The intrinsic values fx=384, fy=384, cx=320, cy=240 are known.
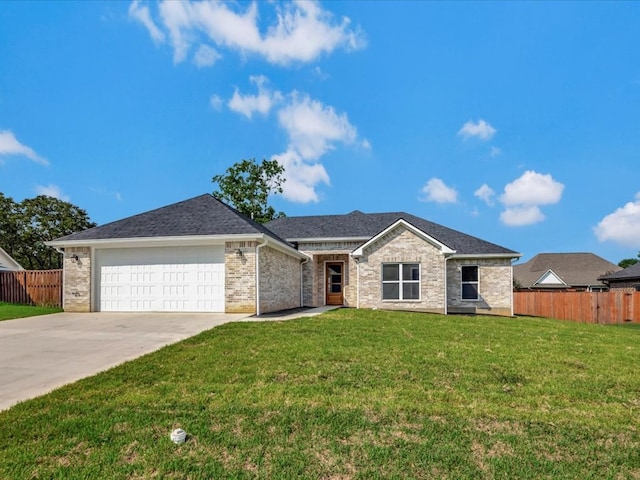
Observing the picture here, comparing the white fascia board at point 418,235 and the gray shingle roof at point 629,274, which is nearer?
the white fascia board at point 418,235

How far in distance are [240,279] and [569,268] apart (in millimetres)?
38520

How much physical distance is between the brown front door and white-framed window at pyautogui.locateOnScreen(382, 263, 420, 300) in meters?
3.17

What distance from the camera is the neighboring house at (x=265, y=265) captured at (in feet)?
43.8

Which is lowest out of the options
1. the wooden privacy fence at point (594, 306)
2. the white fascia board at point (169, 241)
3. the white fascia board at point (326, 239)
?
the wooden privacy fence at point (594, 306)

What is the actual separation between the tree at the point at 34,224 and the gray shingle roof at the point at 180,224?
25968 millimetres

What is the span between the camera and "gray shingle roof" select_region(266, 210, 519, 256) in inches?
747

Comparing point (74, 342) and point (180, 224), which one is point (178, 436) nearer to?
point (74, 342)

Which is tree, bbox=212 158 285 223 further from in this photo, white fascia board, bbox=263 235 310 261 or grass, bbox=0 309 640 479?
grass, bbox=0 309 640 479

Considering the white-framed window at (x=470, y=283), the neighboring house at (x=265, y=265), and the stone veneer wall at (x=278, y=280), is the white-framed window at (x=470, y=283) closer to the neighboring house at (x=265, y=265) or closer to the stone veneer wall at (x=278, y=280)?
the neighboring house at (x=265, y=265)

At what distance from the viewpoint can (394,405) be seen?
15.4 feet

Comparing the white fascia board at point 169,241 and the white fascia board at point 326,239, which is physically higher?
the white fascia board at point 326,239

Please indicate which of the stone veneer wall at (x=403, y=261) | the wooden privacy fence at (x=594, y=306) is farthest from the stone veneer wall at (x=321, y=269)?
the wooden privacy fence at (x=594, y=306)

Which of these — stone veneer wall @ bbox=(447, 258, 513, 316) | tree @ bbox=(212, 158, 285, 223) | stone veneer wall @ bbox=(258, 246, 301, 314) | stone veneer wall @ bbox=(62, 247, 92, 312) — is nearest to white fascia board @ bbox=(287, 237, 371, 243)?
stone veneer wall @ bbox=(258, 246, 301, 314)

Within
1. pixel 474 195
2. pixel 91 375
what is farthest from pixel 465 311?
pixel 91 375
